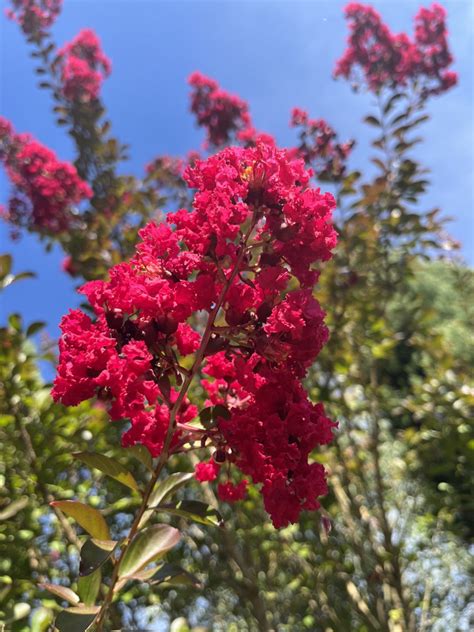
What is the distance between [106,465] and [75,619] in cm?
32

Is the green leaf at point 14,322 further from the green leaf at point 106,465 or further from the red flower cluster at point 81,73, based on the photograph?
the red flower cluster at point 81,73

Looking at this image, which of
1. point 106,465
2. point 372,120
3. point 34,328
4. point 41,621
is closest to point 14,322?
point 34,328

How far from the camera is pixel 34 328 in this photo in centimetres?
261

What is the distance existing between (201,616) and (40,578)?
265 centimetres

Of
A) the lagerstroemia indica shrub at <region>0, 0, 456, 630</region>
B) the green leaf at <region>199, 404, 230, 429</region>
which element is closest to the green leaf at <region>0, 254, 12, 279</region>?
the lagerstroemia indica shrub at <region>0, 0, 456, 630</region>

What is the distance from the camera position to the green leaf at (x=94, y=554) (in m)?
1.12

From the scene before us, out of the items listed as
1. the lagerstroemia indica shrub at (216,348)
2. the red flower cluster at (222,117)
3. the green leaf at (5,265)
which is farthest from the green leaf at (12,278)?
the red flower cluster at (222,117)

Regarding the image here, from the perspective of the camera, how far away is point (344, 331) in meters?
3.46

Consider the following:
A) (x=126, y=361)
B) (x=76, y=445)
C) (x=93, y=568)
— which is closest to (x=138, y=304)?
(x=126, y=361)

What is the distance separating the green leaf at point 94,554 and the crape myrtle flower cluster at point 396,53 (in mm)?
4291

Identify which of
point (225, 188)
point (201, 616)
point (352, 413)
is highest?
point (352, 413)

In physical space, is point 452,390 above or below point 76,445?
above

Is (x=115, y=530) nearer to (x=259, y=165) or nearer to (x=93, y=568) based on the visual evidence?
(x=93, y=568)

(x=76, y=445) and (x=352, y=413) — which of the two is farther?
(x=352, y=413)
